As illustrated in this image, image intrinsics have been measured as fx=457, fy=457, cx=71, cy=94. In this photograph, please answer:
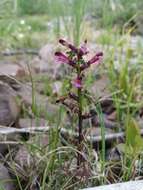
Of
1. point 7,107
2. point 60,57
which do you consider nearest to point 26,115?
point 7,107

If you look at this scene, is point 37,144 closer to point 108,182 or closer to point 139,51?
Answer: point 108,182

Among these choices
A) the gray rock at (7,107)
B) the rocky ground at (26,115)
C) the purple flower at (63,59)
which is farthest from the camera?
the gray rock at (7,107)

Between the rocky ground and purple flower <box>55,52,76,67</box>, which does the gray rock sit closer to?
the rocky ground

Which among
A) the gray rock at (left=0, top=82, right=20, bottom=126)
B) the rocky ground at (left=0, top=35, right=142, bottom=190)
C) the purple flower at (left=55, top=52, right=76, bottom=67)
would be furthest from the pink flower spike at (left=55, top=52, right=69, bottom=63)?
the gray rock at (left=0, top=82, right=20, bottom=126)

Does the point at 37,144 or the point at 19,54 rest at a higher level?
the point at 19,54

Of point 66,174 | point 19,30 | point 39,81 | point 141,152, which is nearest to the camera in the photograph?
point 66,174

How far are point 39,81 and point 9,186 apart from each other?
3.40 ft

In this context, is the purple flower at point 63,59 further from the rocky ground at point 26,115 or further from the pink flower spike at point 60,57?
the rocky ground at point 26,115

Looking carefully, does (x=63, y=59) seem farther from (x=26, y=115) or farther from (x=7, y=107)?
(x=26, y=115)

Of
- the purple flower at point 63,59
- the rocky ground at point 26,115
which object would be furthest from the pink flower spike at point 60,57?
the rocky ground at point 26,115

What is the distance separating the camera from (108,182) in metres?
1.22

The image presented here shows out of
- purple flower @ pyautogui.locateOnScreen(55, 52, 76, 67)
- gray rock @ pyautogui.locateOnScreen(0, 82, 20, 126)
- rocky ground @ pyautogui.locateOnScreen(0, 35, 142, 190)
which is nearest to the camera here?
purple flower @ pyautogui.locateOnScreen(55, 52, 76, 67)

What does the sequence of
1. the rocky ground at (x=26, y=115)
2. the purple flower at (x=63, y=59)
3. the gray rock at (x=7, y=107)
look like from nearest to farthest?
the purple flower at (x=63, y=59) → the rocky ground at (x=26, y=115) → the gray rock at (x=7, y=107)

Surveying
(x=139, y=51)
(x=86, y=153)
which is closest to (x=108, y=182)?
(x=86, y=153)
